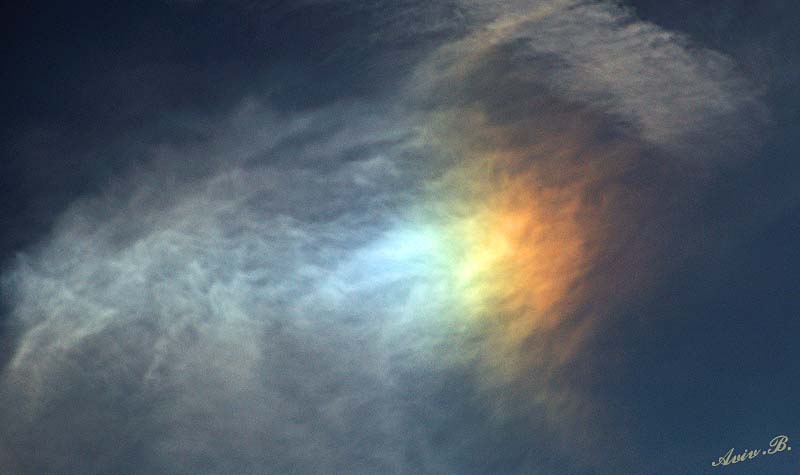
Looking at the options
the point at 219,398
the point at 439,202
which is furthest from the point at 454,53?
the point at 219,398

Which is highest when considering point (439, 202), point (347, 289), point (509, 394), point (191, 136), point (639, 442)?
point (191, 136)

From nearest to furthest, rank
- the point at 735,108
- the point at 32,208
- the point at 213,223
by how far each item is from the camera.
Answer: the point at 32,208, the point at 213,223, the point at 735,108

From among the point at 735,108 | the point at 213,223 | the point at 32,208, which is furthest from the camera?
the point at 735,108

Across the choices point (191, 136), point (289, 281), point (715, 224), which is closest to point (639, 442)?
point (715, 224)

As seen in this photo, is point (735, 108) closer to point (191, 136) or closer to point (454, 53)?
point (454, 53)

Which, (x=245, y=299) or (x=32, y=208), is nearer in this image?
(x=32, y=208)

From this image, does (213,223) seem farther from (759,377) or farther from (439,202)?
(759,377)

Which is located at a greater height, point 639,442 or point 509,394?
point 509,394
